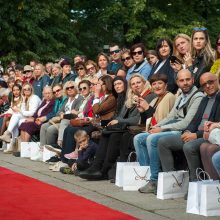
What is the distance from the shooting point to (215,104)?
8.20 meters

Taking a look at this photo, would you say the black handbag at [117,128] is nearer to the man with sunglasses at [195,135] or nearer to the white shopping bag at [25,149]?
the man with sunglasses at [195,135]

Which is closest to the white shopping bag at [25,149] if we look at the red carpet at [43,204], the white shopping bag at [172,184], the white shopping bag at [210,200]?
the red carpet at [43,204]

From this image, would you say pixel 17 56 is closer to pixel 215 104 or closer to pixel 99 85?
pixel 99 85

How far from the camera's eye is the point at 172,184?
8477mm

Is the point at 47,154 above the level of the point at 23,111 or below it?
below

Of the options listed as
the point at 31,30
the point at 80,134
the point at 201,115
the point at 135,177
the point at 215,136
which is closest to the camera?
the point at 215,136

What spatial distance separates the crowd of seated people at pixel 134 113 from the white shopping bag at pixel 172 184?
21 cm

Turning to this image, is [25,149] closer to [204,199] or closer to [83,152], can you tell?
[83,152]

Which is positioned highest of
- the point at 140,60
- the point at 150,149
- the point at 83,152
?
the point at 140,60

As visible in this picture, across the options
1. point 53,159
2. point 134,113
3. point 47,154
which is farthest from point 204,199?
point 47,154

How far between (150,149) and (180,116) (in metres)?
0.59

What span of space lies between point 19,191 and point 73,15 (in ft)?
81.1

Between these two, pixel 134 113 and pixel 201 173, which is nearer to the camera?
pixel 201 173

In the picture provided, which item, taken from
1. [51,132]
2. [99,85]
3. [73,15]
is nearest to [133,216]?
[99,85]
